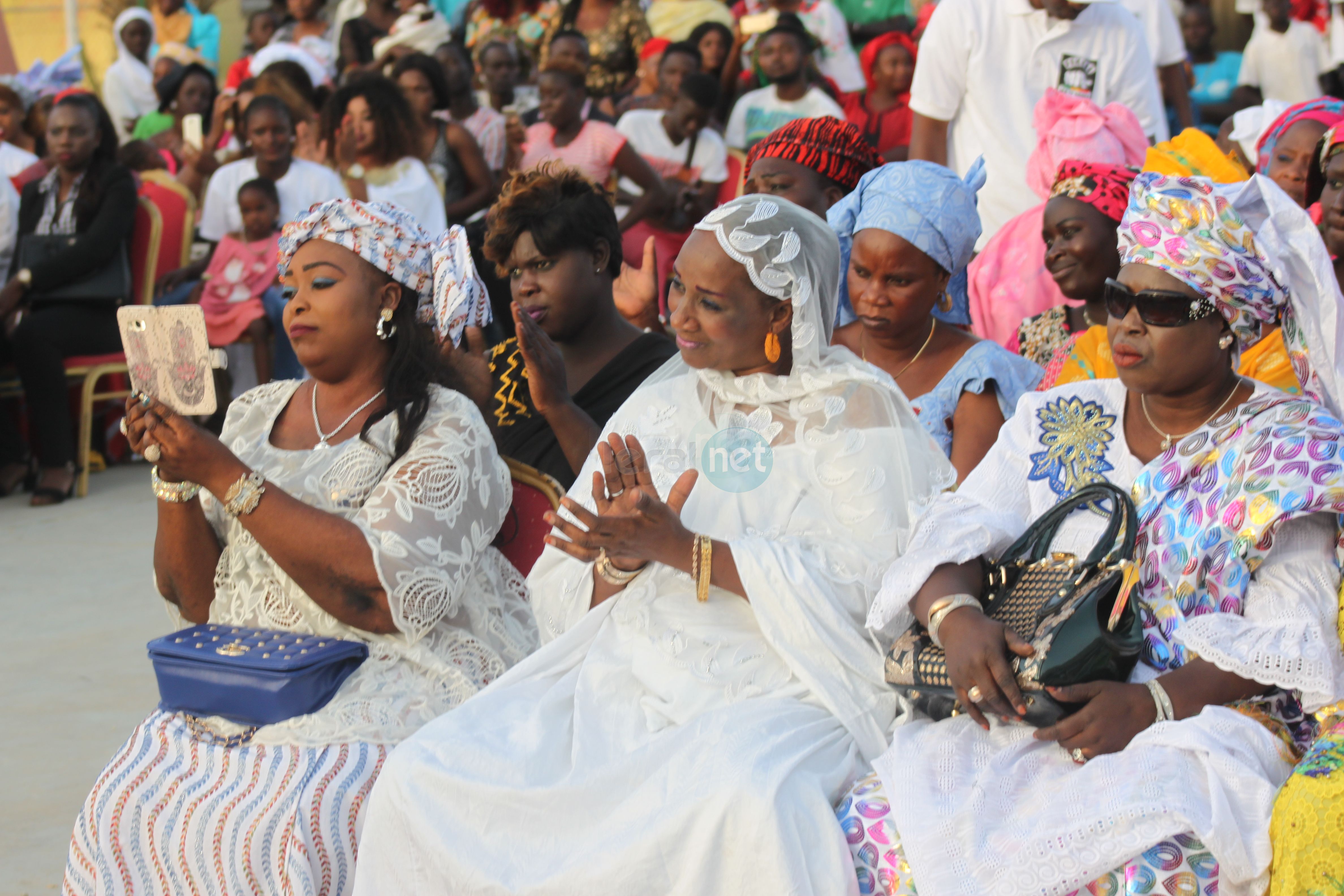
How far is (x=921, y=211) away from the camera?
3557 millimetres

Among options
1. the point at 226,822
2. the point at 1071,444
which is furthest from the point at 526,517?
the point at 1071,444

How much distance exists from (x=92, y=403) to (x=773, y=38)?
481 cm

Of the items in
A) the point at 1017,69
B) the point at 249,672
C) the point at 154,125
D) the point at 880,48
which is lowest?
the point at 154,125

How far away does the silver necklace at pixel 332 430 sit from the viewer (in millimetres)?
3059

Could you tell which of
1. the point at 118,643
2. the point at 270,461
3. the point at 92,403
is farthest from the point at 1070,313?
the point at 92,403

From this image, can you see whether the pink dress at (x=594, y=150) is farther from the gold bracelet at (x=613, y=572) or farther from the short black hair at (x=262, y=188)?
the gold bracelet at (x=613, y=572)

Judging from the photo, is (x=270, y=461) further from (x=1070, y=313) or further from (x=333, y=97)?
(x=333, y=97)

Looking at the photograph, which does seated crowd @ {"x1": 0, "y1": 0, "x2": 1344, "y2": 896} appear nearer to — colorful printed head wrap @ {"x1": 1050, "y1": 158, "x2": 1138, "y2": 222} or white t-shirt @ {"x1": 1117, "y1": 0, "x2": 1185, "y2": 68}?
colorful printed head wrap @ {"x1": 1050, "y1": 158, "x2": 1138, "y2": 222}

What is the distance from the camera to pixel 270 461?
3.08 metres

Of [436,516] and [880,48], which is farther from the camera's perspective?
[880,48]

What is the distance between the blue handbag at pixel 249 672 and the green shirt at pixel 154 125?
9.68m

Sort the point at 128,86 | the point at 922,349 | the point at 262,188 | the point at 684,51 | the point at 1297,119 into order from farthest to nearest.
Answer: the point at 128,86
the point at 684,51
the point at 262,188
the point at 1297,119
the point at 922,349

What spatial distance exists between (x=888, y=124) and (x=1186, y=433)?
20.1 feet

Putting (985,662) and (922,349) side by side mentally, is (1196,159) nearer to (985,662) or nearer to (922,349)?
(922,349)
